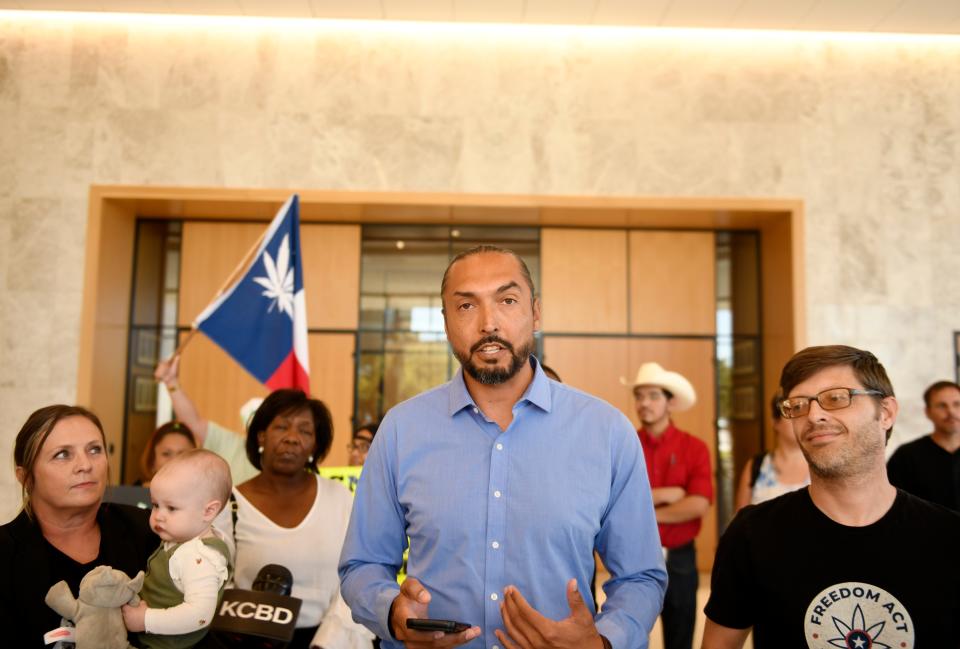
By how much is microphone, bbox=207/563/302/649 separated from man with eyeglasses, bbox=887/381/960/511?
3.58 metres

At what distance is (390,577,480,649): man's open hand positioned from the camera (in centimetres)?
187

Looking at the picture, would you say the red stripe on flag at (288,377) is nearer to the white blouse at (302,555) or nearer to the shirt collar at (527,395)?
the white blouse at (302,555)

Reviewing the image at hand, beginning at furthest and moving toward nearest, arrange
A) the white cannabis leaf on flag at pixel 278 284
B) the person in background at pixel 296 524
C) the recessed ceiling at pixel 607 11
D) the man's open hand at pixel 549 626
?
the recessed ceiling at pixel 607 11, the white cannabis leaf on flag at pixel 278 284, the person in background at pixel 296 524, the man's open hand at pixel 549 626

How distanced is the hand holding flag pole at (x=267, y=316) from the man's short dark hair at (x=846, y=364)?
3.46 meters

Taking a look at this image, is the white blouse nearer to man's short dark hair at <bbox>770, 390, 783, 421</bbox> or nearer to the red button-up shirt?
man's short dark hair at <bbox>770, 390, 783, 421</bbox>

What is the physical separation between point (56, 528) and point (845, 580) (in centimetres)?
214

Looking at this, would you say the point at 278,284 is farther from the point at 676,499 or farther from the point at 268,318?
the point at 676,499

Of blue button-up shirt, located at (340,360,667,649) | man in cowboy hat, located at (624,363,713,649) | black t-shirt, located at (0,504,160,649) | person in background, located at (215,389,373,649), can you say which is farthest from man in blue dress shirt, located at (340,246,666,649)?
man in cowboy hat, located at (624,363,713,649)

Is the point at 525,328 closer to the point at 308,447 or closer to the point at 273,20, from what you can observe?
the point at 308,447

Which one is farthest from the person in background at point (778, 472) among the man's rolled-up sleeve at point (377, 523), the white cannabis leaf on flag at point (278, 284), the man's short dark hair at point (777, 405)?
the white cannabis leaf on flag at point (278, 284)

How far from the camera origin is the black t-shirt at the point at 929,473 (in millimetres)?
4762

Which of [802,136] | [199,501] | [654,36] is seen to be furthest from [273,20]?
[199,501]

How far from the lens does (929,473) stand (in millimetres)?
4801

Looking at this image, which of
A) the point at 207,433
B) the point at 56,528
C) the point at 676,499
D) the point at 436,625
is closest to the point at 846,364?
the point at 436,625
